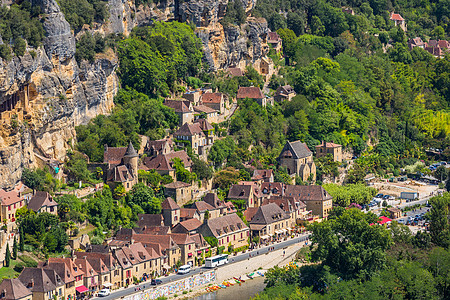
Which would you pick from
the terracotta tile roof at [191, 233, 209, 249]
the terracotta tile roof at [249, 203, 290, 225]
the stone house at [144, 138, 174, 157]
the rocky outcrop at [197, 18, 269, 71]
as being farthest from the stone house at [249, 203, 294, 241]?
the rocky outcrop at [197, 18, 269, 71]

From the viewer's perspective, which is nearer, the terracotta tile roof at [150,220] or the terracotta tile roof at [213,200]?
the terracotta tile roof at [150,220]

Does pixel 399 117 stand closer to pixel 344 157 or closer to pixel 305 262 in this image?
pixel 344 157

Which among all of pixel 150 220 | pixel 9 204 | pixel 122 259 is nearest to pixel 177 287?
pixel 122 259

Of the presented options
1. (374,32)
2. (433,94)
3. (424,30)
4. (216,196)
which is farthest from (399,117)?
(216,196)

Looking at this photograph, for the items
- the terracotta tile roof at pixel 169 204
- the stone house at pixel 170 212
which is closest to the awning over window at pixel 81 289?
the stone house at pixel 170 212

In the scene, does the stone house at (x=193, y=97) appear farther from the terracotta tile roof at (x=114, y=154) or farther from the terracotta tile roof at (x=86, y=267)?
the terracotta tile roof at (x=86, y=267)

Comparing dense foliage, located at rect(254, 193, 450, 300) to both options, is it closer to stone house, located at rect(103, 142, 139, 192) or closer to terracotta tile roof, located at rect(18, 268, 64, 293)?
terracotta tile roof, located at rect(18, 268, 64, 293)
